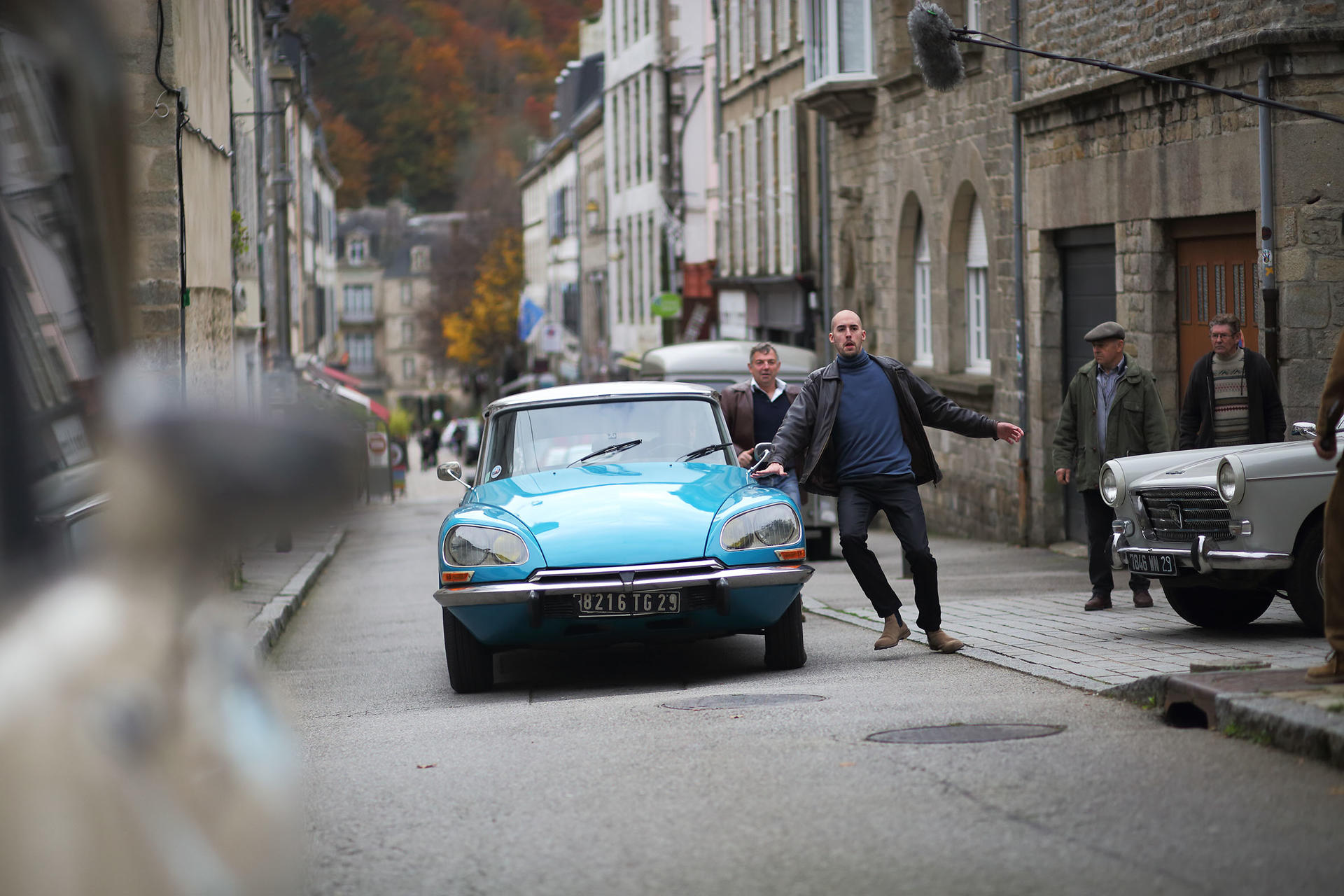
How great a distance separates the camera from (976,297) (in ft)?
71.7

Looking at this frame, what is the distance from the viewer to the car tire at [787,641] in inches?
369

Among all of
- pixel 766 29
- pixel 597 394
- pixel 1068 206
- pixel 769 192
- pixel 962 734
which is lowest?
pixel 962 734

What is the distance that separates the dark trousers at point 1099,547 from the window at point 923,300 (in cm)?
1202

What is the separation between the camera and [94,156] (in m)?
1.96

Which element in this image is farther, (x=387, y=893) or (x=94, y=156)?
(x=387, y=893)

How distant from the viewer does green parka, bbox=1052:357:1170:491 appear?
11.7 m

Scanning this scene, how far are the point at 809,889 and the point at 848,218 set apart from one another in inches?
937

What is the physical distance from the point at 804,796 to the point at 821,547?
532 inches

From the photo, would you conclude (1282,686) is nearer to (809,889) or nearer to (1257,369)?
(809,889)

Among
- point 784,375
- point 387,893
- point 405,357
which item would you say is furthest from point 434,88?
point 405,357

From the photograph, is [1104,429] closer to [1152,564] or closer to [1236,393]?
[1236,393]

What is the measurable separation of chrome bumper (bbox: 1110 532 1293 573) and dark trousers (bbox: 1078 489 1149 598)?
5.67ft

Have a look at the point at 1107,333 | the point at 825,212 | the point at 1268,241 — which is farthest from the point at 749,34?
the point at 1107,333

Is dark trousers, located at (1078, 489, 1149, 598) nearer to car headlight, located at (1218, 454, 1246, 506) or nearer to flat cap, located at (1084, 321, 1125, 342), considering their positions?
flat cap, located at (1084, 321, 1125, 342)
